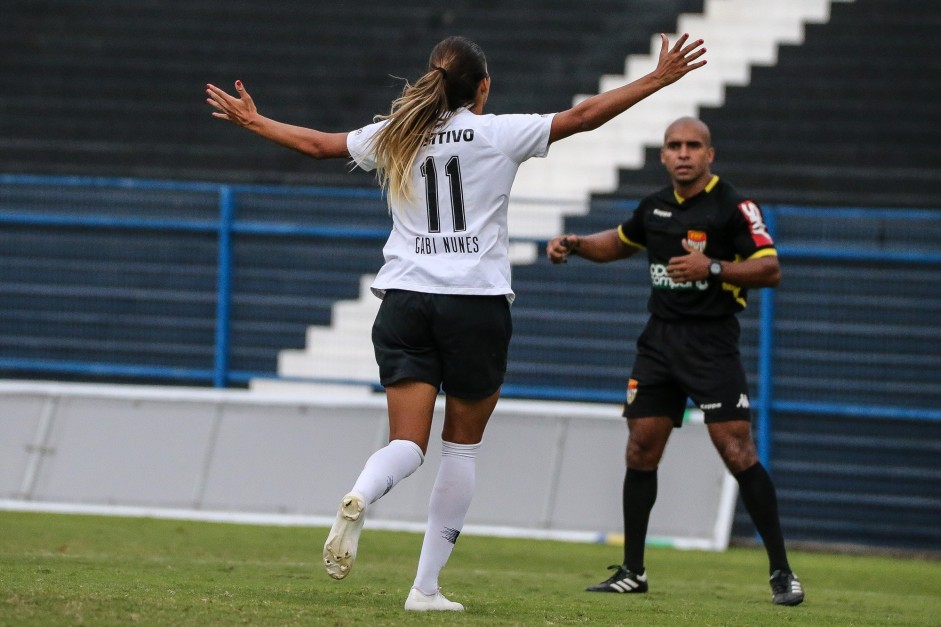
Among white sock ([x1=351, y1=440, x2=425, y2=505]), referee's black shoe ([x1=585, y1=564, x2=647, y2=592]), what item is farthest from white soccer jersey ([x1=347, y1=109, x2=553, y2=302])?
referee's black shoe ([x1=585, y1=564, x2=647, y2=592])

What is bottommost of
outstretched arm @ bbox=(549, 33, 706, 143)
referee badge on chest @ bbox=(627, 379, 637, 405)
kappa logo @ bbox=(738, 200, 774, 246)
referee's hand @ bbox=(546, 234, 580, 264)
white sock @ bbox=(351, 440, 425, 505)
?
white sock @ bbox=(351, 440, 425, 505)

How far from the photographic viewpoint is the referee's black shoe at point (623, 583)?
5652mm

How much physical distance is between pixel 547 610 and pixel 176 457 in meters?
5.04

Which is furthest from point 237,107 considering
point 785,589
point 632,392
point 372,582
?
point 785,589

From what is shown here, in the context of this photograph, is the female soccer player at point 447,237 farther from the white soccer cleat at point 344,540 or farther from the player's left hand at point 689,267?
the player's left hand at point 689,267

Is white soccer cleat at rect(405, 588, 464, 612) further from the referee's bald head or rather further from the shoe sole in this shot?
the referee's bald head

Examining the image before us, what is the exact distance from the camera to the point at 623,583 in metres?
5.70

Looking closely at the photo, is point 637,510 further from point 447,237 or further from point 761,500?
point 447,237

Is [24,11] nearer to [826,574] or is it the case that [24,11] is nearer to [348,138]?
[826,574]

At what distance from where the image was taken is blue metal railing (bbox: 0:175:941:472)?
9523mm

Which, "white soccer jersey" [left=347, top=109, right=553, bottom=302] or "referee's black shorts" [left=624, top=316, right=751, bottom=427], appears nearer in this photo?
"white soccer jersey" [left=347, top=109, right=553, bottom=302]

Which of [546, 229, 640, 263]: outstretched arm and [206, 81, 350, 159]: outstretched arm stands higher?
[206, 81, 350, 159]: outstretched arm

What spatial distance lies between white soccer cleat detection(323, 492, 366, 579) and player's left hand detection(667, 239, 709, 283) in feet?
6.22

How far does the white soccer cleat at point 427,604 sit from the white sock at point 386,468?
11.9 inches
